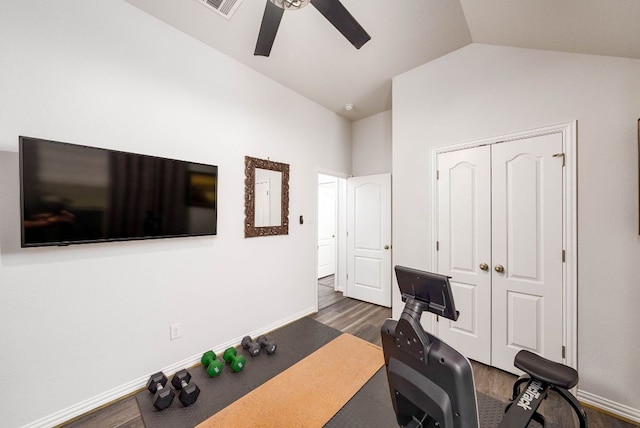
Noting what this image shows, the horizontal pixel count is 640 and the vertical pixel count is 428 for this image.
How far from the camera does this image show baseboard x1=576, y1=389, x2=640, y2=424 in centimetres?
176

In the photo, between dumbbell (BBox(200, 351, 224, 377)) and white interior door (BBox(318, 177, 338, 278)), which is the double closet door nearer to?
dumbbell (BBox(200, 351, 224, 377))

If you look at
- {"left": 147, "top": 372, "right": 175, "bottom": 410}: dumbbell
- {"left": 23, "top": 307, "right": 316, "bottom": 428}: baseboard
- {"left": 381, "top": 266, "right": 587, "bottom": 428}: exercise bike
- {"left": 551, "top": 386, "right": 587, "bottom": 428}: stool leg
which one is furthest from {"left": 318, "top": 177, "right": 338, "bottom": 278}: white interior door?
{"left": 381, "top": 266, "right": 587, "bottom": 428}: exercise bike

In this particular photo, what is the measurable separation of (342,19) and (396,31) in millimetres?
858

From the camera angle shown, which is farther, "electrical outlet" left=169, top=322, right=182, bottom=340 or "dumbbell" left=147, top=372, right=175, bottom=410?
"electrical outlet" left=169, top=322, right=182, bottom=340

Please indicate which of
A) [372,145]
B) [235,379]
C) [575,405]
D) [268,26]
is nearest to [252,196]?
[268,26]

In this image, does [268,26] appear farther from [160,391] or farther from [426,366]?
[160,391]

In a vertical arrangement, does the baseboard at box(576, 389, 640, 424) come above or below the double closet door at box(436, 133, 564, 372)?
below

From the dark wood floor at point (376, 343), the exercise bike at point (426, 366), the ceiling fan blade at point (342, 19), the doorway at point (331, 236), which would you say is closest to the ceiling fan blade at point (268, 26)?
the ceiling fan blade at point (342, 19)

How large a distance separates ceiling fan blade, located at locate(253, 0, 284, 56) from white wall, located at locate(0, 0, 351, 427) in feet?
2.66

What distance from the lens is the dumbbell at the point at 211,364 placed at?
2.18 meters

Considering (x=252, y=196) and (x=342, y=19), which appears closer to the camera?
(x=342, y=19)

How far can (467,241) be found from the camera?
2520mm

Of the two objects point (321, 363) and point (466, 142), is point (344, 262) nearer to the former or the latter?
point (321, 363)

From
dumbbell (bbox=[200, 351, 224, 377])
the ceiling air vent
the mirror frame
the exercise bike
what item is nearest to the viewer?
the exercise bike
